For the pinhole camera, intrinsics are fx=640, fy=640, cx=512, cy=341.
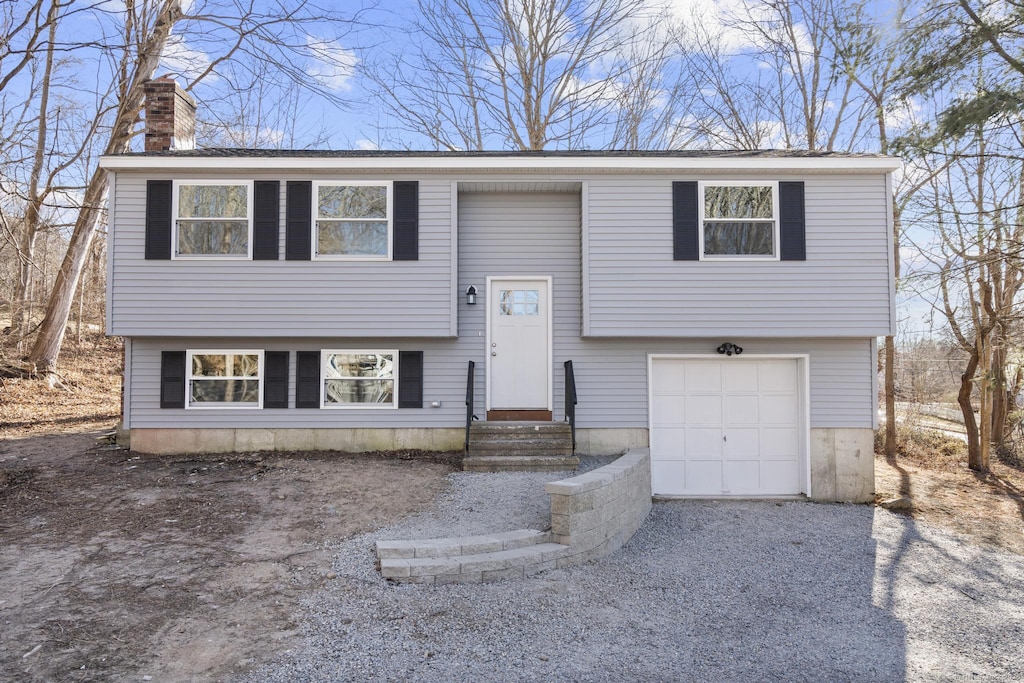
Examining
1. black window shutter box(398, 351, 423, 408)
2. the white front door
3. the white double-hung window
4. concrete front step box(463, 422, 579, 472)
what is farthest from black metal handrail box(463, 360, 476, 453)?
the white double-hung window

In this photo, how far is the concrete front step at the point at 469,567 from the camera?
5.32 metres

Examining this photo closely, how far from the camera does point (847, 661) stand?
4508 millimetres

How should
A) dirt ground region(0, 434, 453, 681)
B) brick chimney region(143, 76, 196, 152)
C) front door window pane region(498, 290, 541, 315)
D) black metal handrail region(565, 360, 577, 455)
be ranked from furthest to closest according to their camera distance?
brick chimney region(143, 76, 196, 152)
front door window pane region(498, 290, 541, 315)
black metal handrail region(565, 360, 577, 455)
dirt ground region(0, 434, 453, 681)

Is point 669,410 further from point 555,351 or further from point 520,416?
point 520,416

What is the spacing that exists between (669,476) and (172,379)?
768 centimetres

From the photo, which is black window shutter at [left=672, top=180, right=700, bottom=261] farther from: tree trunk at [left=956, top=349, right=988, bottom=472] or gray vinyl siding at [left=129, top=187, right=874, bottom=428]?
tree trunk at [left=956, top=349, right=988, bottom=472]

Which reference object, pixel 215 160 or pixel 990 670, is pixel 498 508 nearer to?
pixel 990 670

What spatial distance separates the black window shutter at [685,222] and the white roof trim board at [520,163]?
27 centimetres

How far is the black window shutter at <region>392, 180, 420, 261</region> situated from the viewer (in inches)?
367

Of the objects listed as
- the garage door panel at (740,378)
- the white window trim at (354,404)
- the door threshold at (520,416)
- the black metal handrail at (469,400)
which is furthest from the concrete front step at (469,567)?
the garage door panel at (740,378)

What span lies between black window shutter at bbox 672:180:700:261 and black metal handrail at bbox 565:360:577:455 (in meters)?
2.27

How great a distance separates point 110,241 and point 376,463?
16.4 feet

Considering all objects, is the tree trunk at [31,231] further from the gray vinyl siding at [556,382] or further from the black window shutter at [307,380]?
the black window shutter at [307,380]

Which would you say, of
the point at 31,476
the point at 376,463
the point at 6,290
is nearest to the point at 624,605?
the point at 376,463
